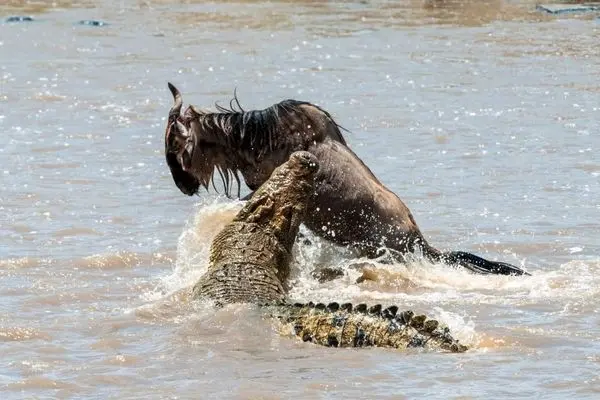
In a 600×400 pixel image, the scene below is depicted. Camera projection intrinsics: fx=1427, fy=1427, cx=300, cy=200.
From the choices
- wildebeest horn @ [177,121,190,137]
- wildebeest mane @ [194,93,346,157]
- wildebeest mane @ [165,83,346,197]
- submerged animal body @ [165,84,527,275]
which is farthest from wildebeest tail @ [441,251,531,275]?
wildebeest horn @ [177,121,190,137]

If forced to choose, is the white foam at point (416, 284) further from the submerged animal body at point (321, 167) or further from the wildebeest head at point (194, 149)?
the wildebeest head at point (194, 149)

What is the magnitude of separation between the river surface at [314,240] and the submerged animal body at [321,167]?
0.40 feet

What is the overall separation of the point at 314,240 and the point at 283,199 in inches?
36.1

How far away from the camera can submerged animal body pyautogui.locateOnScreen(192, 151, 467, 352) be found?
6066 mm

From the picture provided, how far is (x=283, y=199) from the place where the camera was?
7.26 m

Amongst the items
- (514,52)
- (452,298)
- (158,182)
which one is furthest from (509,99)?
(452,298)

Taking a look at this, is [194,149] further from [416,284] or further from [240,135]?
[416,284]

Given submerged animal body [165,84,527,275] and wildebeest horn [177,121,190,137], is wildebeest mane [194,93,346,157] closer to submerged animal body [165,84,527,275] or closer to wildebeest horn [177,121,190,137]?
submerged animal body [165,84,527,275]

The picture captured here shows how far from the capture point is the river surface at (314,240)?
19.7 ft

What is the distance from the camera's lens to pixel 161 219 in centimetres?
980

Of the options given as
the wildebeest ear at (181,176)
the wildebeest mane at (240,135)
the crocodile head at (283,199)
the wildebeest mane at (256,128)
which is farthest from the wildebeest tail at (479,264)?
the wildebeest ear at (181,176)

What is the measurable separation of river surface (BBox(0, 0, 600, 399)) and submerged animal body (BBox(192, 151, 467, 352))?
0.28ft

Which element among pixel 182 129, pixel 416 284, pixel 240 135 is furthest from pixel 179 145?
pixel 416 284

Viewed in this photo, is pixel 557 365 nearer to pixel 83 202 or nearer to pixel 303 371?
pixel 303 371
